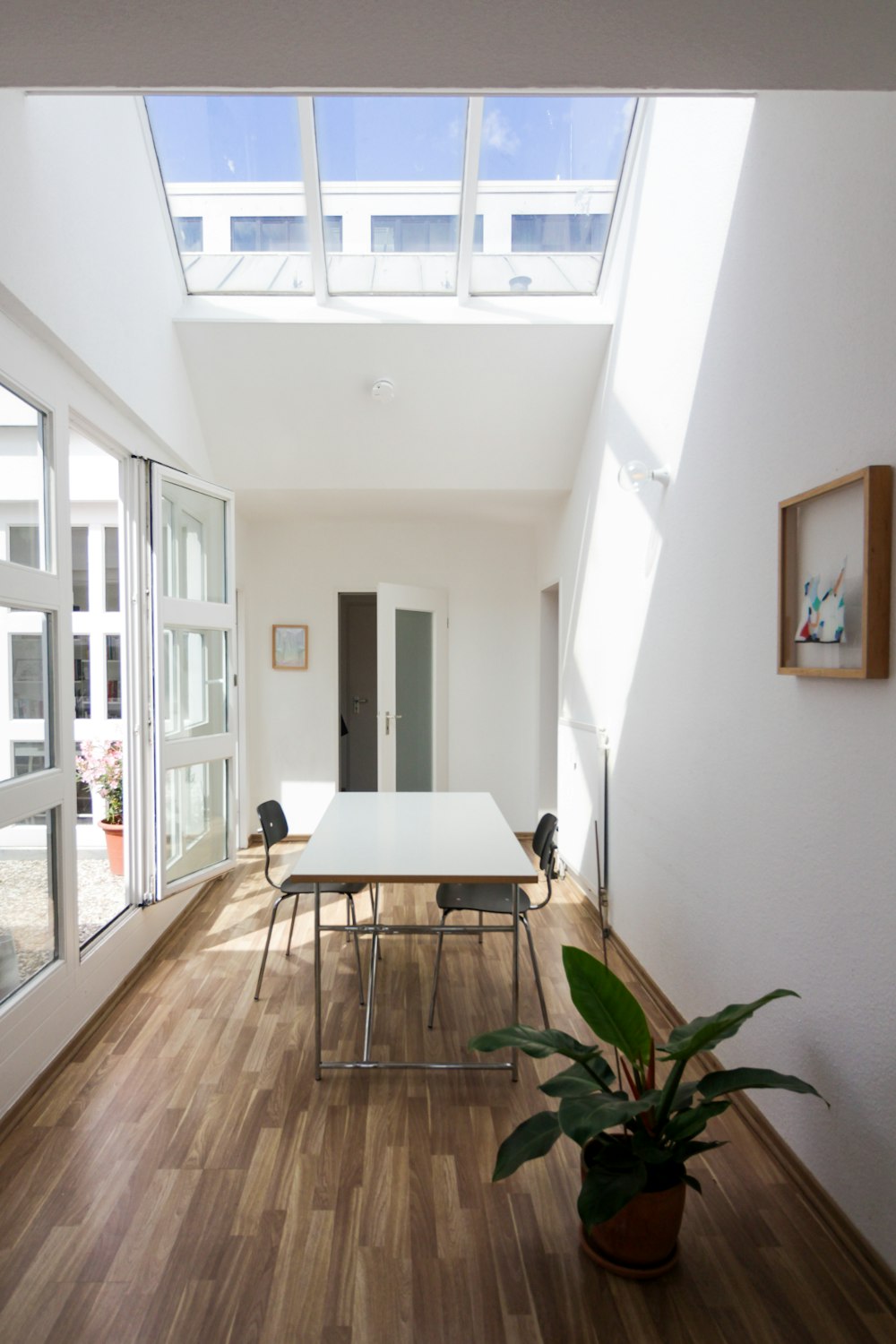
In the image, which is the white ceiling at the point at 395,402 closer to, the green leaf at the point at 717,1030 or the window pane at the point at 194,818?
the window pane at the point at 194,818

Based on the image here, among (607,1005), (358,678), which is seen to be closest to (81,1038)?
(607,1005)

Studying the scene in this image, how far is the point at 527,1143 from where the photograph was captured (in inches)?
79.6

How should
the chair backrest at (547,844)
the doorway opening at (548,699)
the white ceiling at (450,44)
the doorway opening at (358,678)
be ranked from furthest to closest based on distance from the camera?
the doorway opening at (358,678) < the doorway opening at (548,699) < the chair backrest at (547,844) < the white ceiling at (450,44)

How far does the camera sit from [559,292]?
4.88 m

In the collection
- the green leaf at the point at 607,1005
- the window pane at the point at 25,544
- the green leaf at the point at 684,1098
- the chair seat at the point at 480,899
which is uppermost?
the window pane at the point at 25,544

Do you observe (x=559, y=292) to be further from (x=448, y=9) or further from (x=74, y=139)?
(x=448, y=9)

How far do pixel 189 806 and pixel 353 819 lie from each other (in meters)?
1.22

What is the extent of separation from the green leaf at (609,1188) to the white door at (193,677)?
284 centimetres

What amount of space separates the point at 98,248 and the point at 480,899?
3.10m

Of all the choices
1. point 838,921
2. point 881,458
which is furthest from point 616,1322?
point 881,458

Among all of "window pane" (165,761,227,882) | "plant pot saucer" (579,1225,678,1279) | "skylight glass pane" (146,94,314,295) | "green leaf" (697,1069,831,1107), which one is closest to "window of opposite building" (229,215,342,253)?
"skylight glass pane" (146,94,314,295)

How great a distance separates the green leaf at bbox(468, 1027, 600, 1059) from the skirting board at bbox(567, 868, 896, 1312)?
28.6 inches

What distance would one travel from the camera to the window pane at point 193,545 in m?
4.46

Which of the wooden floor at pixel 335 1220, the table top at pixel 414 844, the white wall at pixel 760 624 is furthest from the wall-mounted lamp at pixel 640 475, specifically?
the wooden floor at pixel 335 1220
